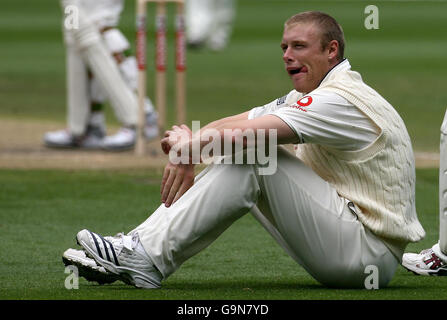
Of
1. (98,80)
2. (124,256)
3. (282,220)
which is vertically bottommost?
(124,256)

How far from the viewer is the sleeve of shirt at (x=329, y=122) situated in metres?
4.22

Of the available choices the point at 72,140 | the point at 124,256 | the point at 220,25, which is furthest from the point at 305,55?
the point at 220,25

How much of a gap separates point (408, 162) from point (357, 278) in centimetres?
47

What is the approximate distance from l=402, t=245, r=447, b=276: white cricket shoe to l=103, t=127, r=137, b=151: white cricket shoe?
4.66 metres

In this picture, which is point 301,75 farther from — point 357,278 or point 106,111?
point 106,111

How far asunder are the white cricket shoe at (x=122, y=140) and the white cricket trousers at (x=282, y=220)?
500cm

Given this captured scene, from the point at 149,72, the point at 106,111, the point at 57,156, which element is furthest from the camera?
the point at 149,72

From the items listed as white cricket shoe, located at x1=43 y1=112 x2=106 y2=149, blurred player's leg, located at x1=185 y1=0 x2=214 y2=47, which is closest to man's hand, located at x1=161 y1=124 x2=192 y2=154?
white cricket shoe, located at x1=43 y1=112 x2=106 y2=149

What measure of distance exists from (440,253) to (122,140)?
4.78 metres

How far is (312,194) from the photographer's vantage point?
168 inches

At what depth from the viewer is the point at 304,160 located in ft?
14.9

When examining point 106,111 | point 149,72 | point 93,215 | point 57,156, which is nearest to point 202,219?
point 93,215

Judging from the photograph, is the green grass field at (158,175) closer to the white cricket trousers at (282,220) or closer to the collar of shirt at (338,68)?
the white cricket trousers at (282,220)

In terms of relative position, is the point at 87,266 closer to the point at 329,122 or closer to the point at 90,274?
the point at 90,274
